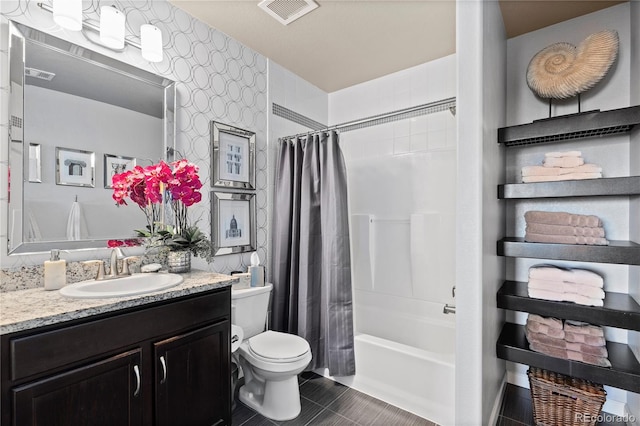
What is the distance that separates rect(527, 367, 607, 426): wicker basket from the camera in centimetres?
158

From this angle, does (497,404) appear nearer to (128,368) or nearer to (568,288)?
(568,288)

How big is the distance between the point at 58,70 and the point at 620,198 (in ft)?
10.3

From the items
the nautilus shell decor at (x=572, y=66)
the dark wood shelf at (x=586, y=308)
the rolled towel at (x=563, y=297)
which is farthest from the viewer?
the nautilus shell decor at (x=572, y=66)

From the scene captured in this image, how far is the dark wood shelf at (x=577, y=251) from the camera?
4.87ft

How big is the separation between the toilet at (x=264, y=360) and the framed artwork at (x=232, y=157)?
2.54ft

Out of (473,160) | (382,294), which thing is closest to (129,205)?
(473,160)

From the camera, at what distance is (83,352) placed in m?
1.13

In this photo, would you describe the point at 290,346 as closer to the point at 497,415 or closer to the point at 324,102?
the point at 497,415

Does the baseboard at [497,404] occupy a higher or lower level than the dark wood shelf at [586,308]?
lower

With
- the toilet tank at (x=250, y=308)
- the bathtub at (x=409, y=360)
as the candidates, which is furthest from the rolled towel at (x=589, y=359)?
the toilet tank at (x=250, y=308)

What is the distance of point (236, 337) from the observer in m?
1.94

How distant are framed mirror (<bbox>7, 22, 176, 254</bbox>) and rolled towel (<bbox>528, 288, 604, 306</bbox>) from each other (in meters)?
2.23

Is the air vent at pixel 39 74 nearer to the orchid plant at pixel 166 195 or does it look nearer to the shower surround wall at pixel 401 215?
the orchid plant at pixel 166 195

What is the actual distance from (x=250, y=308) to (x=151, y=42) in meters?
1.69
